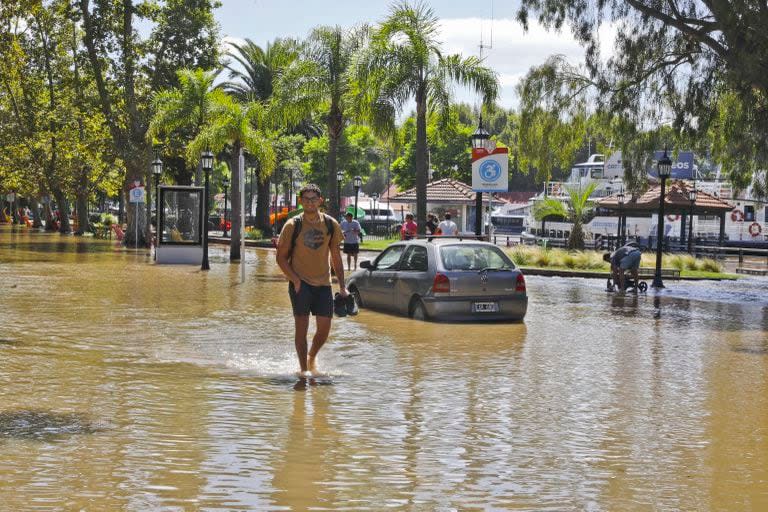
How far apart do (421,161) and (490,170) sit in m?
2.95

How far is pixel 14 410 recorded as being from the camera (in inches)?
318

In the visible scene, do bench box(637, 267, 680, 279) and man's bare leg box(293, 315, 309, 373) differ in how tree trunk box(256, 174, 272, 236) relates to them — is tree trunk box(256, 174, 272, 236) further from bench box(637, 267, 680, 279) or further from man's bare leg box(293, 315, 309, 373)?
man's bare leg box(293, 315, 309, 373)

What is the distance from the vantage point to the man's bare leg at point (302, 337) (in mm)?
9969

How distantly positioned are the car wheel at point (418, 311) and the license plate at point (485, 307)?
751mm

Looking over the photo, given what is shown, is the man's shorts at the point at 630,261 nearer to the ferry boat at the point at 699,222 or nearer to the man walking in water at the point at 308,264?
the man walking in water at the point at 308,264

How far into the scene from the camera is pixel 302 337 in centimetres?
1005

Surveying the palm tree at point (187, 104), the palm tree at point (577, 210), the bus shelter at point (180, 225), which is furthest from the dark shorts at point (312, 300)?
the palm tree at point (577, 210)

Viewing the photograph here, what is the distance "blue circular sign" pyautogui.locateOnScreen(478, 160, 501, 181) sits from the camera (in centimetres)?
2642

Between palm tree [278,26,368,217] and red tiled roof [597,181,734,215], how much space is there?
16635 mm

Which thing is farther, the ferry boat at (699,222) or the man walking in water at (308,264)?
the ferry boat at (699,222)

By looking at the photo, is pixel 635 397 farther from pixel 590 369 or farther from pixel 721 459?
pixel 721 459

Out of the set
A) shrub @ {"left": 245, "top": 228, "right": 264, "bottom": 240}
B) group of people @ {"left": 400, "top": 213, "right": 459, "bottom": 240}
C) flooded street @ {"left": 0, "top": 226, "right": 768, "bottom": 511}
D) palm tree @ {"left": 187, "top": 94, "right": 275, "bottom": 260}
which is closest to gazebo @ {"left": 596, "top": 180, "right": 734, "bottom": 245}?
group of people @ {"left": 400, "top": 213, "right": 459, "bottom": 240}

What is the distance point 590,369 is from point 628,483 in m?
5.07

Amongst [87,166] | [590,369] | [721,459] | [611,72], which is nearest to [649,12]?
[611,72]
